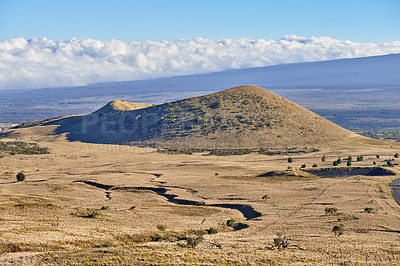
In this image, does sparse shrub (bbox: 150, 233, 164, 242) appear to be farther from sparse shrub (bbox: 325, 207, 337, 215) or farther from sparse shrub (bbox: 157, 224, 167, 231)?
sparse shrub (bbox: 325, 207, 337, 215)

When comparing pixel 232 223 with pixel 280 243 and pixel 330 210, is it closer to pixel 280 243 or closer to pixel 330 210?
pixel 280 243

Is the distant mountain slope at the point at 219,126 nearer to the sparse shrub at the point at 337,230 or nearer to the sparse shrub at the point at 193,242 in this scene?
the sparse shrub at the point at 337,230

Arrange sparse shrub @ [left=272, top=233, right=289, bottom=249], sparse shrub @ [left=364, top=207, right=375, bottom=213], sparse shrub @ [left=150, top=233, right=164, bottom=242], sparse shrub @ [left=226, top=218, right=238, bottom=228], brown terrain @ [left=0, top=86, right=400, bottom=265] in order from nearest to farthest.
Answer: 1. brown terrain @ [left=0, top=86, right=400, bottom=265]
2. sparse shrub @ [left=272, top=233, right=289, bottom=249]
3. sparse shrub @ [left=150, top=233, right=164, bottom=242]
4. sparse shrub @ [left=226, top=218, right=238, bottom=228]
5. sparse shrub @ [left=364, top=207, right=375, bottom=213]

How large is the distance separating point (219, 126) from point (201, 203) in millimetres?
55682

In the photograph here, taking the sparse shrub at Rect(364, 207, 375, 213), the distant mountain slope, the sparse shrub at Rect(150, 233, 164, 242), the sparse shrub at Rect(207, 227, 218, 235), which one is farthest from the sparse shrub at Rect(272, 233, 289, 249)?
the distant mountain slope

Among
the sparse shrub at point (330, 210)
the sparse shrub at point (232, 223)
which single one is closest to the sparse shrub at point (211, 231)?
the sparse shrub at point (232, 223)

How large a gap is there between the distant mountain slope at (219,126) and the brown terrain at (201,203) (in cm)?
63

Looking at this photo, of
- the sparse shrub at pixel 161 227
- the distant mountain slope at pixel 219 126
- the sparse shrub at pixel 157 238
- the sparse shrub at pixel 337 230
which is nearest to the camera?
A: the sparse shrub at pixel 157 238

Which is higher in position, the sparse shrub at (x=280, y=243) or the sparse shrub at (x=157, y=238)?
the sparse shrub at (x=280, y=243)

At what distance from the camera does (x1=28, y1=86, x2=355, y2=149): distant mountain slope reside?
85.4 meters

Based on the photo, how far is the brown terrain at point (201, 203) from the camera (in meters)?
21.2

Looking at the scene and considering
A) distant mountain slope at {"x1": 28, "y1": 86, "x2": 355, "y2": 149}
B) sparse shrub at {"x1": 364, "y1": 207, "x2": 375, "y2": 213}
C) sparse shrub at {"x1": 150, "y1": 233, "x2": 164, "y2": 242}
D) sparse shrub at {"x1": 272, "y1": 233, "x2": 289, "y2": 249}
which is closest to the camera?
sparse shrub at {"x1": 272, "y1": 233, "x2": 289, "y2": 249}

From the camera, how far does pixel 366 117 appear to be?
186 meters

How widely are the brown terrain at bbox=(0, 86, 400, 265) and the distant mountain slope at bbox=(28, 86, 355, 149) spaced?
0.63 meters
